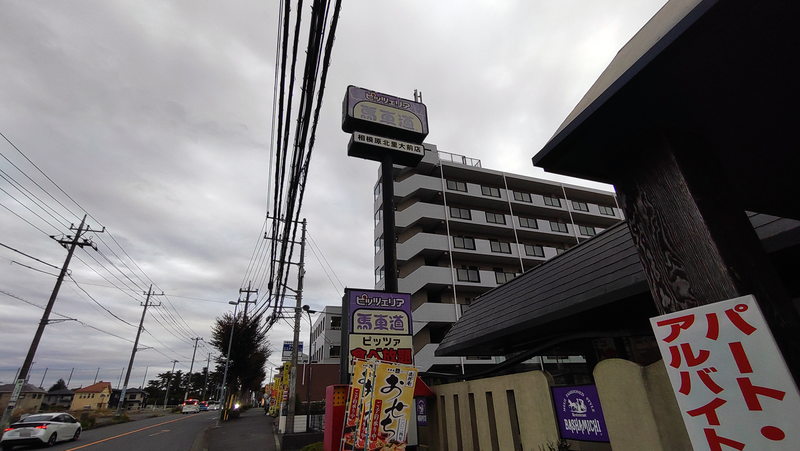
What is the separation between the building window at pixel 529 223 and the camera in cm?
2722

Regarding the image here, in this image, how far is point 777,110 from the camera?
2.03m

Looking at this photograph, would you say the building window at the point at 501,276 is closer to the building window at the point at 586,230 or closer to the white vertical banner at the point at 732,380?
the building window at the point at 586,230

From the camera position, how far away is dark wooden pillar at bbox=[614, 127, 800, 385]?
1.67 metres

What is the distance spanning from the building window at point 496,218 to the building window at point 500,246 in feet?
5.74

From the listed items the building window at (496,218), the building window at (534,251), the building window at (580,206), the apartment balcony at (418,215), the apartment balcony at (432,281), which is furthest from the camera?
the building window at (580,206)

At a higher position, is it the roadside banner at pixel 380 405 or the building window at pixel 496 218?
the building window at pixel 496 218

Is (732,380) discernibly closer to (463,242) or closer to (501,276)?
(463,242)

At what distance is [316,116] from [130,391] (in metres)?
85.9

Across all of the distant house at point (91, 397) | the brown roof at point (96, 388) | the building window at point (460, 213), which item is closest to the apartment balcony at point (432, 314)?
the building window at point (460, 213)

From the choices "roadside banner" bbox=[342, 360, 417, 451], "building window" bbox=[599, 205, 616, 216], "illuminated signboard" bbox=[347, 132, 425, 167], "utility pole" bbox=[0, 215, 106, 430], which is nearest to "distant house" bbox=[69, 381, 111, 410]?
"utility pole" bbox=[0, 215, 106, 430]

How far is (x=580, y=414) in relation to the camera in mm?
4711

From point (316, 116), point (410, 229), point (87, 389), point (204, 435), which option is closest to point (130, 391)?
point (87, 389)

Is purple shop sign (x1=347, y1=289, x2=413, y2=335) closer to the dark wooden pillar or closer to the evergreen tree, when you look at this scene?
the dark wooden pillar

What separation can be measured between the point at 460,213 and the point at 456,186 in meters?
2.48
